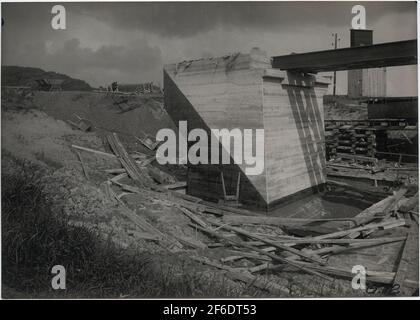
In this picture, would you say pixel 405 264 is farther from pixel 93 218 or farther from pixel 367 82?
pixel 367 82

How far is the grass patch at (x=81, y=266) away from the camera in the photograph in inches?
264

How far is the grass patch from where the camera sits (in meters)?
6.70

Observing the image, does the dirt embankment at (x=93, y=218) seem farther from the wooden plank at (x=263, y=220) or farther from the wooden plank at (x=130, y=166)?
the wooden plank at (x=263, y=220)

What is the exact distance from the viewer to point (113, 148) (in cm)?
1697

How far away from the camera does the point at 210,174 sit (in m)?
14.5

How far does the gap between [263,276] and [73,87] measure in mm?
28624

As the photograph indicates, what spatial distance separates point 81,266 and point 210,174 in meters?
8.12

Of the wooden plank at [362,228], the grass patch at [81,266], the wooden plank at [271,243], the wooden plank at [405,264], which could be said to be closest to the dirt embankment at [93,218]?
the grass patch at [81,266]

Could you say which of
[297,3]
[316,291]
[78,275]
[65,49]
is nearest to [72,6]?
[65,49]

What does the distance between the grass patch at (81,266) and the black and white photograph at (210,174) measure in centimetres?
3

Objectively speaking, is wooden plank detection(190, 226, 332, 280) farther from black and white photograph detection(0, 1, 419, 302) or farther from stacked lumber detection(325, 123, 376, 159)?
stacked lumber detection(325, 123, 376, 159)

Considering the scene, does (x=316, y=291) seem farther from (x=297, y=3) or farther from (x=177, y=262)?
(x=297, y=3)

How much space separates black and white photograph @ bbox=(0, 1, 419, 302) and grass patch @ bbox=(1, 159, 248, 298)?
28mm

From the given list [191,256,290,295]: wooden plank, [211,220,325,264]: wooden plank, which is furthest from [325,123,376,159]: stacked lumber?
[191,256,290,295]: wooden plank
